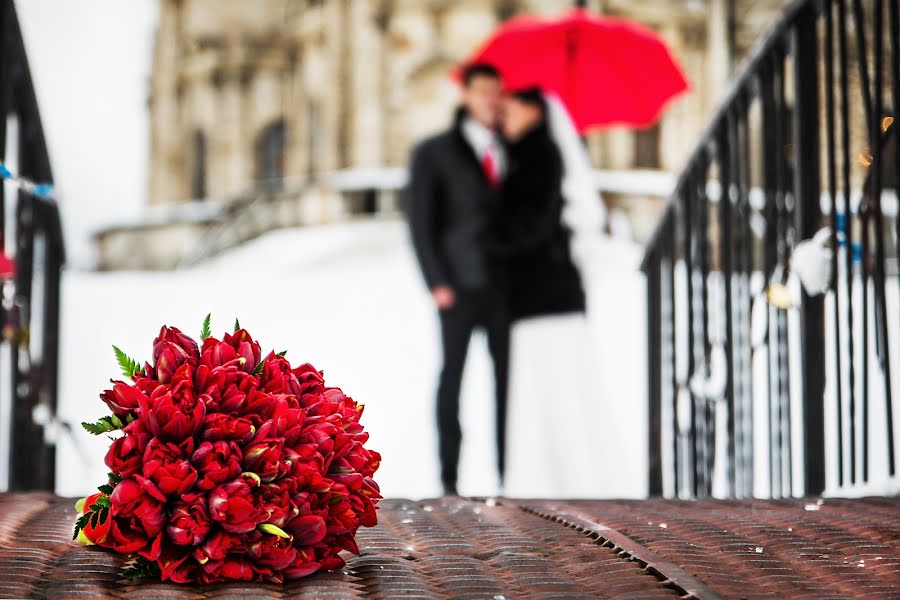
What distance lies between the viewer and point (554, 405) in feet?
18.2

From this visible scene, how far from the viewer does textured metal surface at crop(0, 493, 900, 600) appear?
1.61 meters

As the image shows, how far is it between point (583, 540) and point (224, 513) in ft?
2.08

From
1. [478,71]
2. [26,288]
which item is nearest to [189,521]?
[26,288]

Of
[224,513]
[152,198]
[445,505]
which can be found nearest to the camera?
[224,513]

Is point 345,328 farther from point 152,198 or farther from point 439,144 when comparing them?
point 152,198

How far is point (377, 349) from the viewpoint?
8391mm

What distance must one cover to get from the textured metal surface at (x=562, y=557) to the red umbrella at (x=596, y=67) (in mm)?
8379

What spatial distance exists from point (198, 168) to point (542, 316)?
24360 millimetres

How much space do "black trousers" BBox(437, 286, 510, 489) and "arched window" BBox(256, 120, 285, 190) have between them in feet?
75.8

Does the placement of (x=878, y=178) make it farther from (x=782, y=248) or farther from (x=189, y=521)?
(x=189, y=521)

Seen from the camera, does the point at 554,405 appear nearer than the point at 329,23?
Yes

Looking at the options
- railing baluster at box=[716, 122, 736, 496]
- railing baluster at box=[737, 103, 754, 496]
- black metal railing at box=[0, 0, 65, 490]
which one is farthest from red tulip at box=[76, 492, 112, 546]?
railing baluster at box=[716, 122, 736, 496]

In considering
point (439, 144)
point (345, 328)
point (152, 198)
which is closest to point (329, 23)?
point (152, 198)

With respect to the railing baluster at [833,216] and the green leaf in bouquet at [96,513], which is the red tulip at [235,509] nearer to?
the green leaf in bouquet at [96,513]
